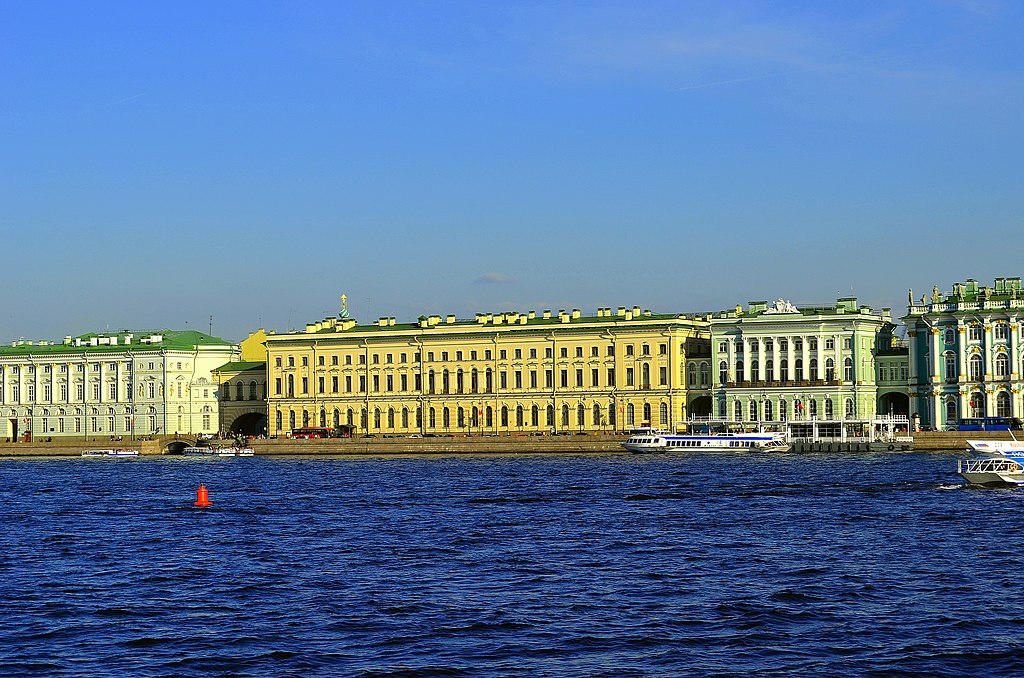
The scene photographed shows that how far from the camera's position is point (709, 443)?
10019 cm

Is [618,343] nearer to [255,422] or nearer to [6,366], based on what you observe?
[255,422]

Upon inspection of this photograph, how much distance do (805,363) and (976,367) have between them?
33.9ft

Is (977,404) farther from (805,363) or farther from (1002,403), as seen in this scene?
(805,363)

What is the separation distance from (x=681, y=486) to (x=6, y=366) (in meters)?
76.9

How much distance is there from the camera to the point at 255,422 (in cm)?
Result: 12681

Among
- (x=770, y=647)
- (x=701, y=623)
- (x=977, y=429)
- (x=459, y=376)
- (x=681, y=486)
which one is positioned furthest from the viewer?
(x=459, y=376)

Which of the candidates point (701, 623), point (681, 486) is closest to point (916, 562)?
point (701, 623)

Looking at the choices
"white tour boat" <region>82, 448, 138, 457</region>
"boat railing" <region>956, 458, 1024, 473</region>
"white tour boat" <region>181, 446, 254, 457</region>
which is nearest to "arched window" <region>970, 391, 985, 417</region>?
"white tour boat" <region>181, 446, 254, 457</region>

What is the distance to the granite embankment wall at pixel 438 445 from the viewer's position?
313 ft

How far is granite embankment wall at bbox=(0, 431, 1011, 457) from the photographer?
9525 cm

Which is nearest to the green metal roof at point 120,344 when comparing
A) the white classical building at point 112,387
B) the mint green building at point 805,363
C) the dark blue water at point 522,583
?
the white classical building at point 112,387

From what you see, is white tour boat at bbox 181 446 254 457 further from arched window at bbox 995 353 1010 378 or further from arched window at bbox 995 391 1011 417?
Answer: arched window at bbox 995 353 1010 378

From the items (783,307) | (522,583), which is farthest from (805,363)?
(522,583)

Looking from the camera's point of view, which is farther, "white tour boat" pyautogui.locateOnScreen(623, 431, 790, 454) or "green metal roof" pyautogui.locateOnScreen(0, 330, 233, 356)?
"green metal roof" pyautogui.locateOnScreen(0, 330, 233, 356)
